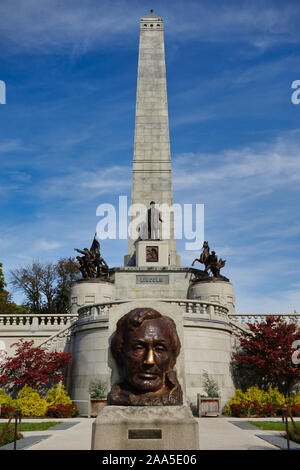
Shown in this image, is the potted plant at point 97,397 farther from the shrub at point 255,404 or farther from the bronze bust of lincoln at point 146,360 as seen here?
the bronze bust of lincoln at point 146,360

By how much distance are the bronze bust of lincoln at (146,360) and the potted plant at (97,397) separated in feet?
39.7

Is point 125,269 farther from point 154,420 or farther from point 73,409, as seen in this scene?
point 154,420

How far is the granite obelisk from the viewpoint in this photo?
37719mm

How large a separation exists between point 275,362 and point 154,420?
16.7m

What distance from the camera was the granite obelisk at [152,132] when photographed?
3772cm

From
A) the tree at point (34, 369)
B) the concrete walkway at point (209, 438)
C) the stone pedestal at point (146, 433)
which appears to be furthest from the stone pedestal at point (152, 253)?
the stone pedestal at point (146, 433)

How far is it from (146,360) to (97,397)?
13472 millimetres

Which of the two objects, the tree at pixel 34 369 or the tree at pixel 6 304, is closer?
the tree at pixel 34 369

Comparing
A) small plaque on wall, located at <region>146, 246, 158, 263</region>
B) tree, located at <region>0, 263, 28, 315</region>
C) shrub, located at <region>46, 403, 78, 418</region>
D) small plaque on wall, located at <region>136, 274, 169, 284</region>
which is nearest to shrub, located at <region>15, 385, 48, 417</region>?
shrub, located at <region>46, 403, 78, 418</region>

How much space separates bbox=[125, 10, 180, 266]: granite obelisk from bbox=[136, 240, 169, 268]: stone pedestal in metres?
1.83

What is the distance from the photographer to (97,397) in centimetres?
1978

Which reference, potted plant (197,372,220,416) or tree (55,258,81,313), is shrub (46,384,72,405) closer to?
potted plant (197,372,220,416)

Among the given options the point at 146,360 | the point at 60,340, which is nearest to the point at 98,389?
the point at 60,340

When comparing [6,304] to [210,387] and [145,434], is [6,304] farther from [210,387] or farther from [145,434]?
[145,434]
